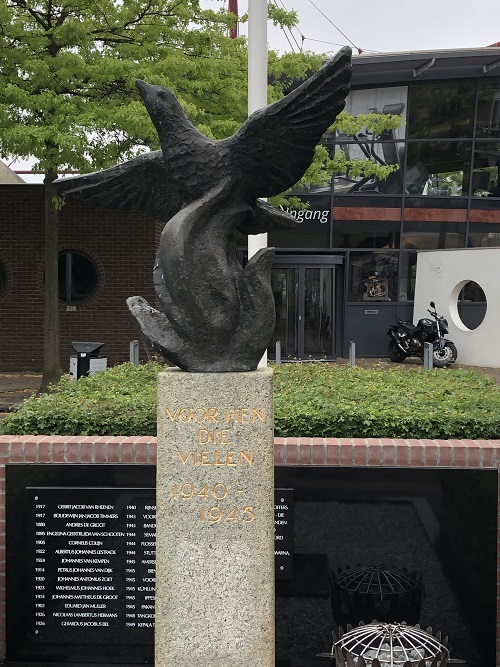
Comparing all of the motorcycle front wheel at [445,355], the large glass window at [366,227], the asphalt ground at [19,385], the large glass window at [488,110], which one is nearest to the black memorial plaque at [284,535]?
the asphalt ground at [19,385]

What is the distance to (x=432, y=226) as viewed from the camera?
74.9 feet

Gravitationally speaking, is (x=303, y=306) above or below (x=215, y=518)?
above

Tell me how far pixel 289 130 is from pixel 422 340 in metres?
17.0

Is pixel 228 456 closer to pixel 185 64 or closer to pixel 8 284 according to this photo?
pixel 185 64

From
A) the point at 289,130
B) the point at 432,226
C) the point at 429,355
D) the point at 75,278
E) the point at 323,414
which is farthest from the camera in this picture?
the point at 432,226

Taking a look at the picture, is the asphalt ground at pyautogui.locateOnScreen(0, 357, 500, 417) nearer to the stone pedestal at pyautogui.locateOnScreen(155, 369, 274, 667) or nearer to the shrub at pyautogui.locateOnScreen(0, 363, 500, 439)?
the shrub at pyautogui.locateOnScreen(0, 363, 500, 439)

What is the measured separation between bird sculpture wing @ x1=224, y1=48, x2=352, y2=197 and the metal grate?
91.8 inches

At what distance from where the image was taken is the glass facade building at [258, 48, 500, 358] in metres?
22.3

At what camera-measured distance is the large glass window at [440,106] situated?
22.4 m

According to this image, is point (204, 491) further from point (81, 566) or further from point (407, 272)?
point (407, 272)

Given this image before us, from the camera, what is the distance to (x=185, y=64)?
13.3m

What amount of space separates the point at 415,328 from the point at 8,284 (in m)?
10.1

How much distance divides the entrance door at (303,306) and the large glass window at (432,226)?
8.95 ft

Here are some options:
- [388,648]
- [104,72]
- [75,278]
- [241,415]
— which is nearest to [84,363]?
[104,72]
